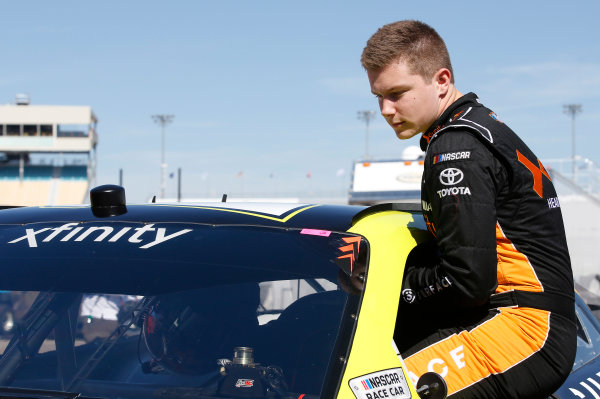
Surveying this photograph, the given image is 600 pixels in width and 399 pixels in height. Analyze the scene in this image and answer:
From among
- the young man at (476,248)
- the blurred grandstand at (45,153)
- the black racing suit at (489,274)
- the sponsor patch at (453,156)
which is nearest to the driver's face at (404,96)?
the young man at (476,248)

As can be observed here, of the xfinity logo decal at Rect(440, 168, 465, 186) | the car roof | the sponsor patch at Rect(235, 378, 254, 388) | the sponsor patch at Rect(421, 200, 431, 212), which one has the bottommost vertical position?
the sponsor patch at Rect(235, 378, 254, 388)

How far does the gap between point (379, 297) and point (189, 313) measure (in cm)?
55

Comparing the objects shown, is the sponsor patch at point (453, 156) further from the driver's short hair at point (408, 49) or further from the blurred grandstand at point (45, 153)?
the blurred grandstand at point (45, 153)

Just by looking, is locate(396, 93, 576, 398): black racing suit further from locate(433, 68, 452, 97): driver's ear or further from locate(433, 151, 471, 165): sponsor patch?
locate(433, 68, 452, 97): driver's ear

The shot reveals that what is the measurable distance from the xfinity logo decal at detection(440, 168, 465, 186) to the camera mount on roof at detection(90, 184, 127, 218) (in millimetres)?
957

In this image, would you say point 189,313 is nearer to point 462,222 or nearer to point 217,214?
point 217,214

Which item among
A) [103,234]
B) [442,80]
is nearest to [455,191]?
[442,80]

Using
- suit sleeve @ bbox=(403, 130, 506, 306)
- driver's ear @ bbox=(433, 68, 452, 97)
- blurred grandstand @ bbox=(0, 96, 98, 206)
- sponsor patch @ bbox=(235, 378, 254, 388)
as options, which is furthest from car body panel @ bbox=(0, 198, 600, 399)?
blurred grandstand @ bbox=(0, 96, 98, 206)

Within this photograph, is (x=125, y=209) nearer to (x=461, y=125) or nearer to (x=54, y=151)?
(x=461, y=125)

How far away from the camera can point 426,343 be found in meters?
2.10

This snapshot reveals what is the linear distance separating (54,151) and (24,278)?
5700cm

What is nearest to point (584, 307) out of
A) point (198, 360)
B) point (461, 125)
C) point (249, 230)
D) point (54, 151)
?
point (461, 125)

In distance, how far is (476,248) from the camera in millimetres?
1992

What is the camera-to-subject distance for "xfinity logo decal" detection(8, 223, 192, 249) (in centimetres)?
220
